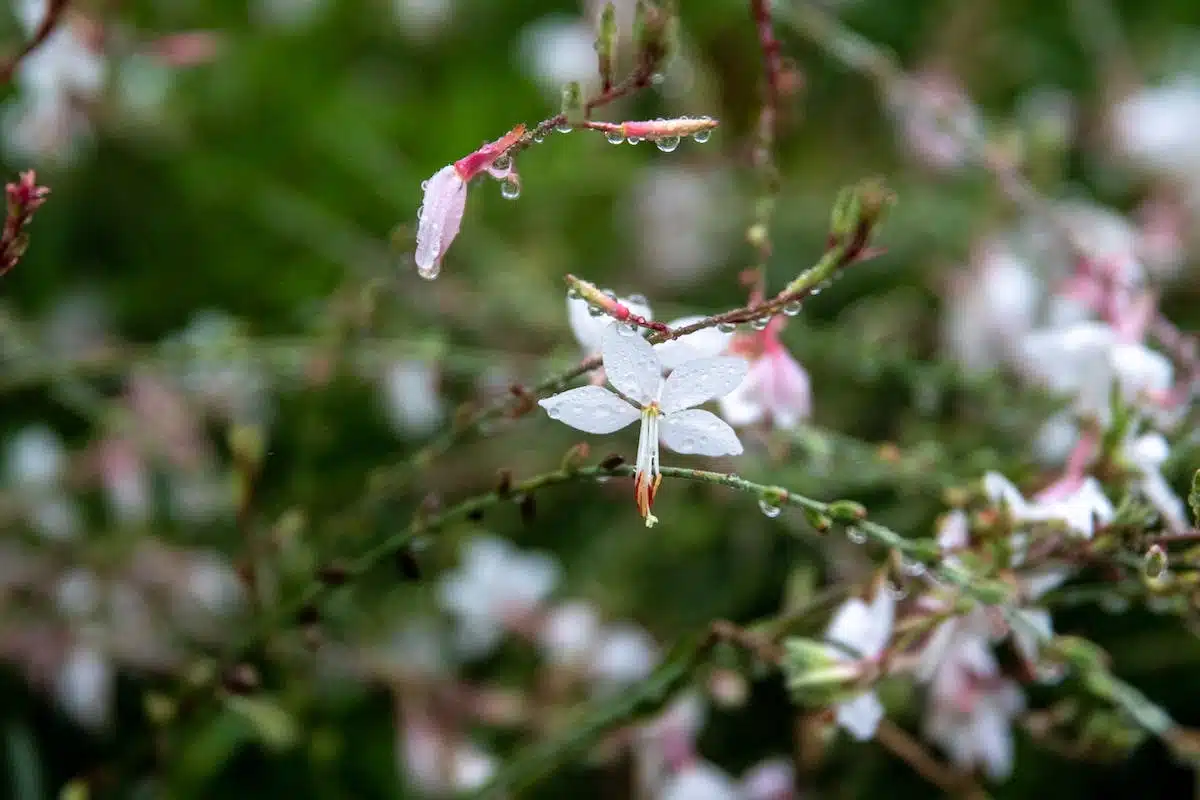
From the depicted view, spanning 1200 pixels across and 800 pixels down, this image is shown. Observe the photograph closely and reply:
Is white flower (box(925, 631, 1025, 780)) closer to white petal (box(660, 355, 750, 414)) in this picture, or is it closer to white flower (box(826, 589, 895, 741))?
white flower (box(826, 589, 895, 741))

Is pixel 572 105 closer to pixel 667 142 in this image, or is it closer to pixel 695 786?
pixel 667 142

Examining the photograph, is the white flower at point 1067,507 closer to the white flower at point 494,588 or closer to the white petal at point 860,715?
the white petal at point 860,715

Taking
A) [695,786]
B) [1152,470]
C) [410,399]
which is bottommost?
[695,786]

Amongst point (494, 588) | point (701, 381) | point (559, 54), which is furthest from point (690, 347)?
point (559, 54)

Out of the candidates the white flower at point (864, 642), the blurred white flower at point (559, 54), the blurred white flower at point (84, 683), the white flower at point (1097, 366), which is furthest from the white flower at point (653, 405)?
the blurred white flower at point (559, 54)

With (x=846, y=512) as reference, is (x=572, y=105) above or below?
above

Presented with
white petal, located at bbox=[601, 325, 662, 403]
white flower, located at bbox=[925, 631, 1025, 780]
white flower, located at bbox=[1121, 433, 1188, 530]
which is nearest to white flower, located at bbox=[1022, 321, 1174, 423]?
white flower, located at bbox=[1121, 433, 1188, 530]
